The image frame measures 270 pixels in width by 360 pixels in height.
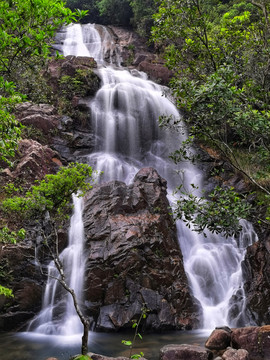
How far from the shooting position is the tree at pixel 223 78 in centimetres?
590

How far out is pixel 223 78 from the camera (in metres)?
6.47

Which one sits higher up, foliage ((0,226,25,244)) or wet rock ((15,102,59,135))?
wet rock ((15,102,59,135))

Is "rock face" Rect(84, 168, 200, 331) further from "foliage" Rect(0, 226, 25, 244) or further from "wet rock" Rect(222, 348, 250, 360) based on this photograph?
"foliage" Rect(0, 226, 25, 244)

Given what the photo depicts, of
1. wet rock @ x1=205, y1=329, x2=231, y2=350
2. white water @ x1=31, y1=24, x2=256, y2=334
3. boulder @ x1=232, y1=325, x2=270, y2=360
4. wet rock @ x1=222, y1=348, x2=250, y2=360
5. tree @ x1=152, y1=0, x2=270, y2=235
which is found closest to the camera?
tree @ x1=152, y1=0, x2=270, y2=235

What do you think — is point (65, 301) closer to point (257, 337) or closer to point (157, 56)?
point (257, 337)

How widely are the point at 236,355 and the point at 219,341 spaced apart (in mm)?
985

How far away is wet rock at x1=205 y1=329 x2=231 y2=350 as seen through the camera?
7480 millimetres

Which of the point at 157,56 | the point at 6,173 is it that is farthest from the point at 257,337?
the point at 157,56

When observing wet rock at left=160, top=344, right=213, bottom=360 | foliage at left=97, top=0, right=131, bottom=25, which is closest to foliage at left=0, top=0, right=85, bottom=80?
wet rock at left=160, top=344, right=213, bottom=360

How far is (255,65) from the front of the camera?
7.68 m

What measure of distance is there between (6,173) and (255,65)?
31.9 ft

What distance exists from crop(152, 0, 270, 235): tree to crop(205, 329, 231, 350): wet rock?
3.62m

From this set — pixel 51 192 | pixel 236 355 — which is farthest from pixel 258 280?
pixel 51 192

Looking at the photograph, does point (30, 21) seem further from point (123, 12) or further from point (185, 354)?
point (123, 12)
